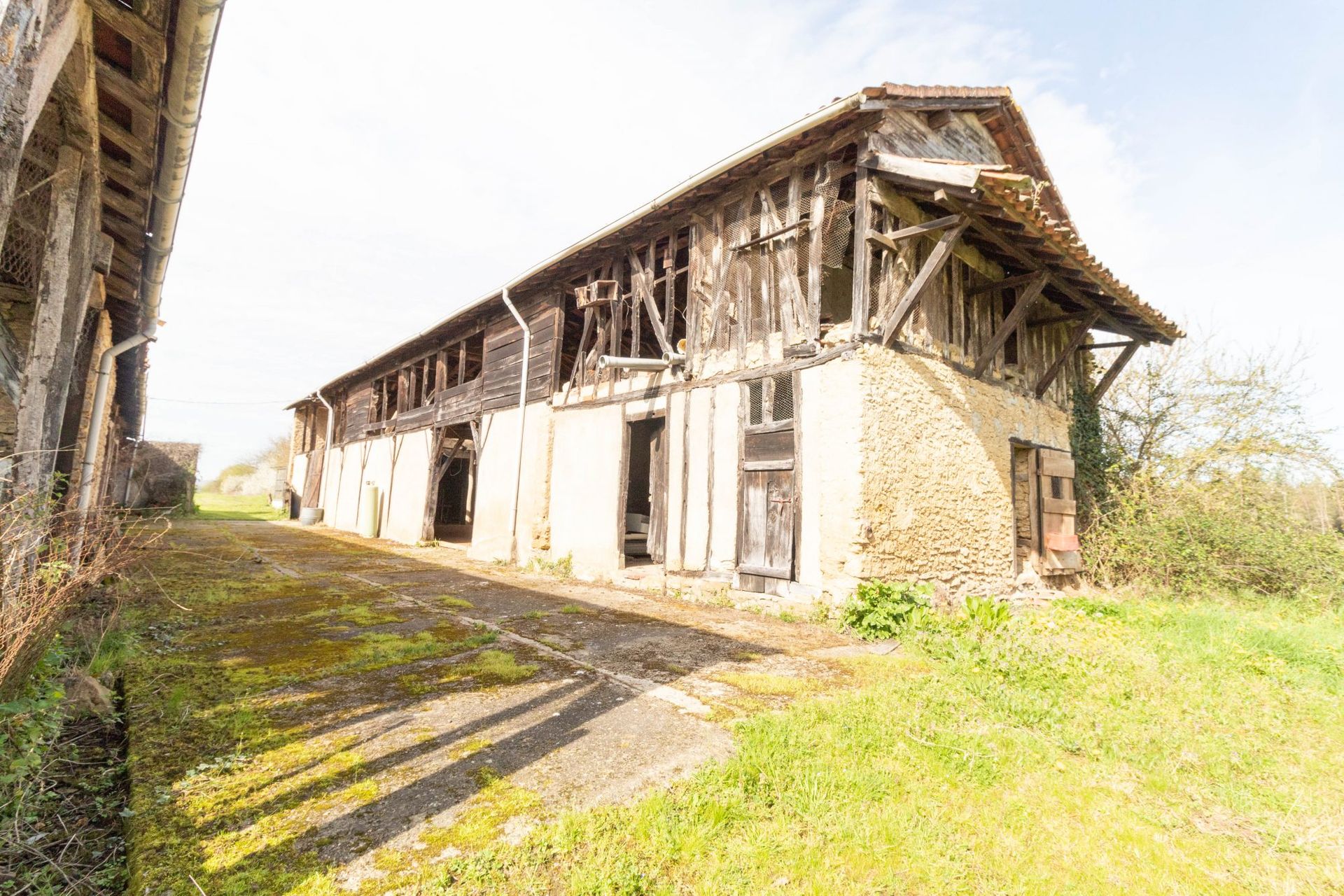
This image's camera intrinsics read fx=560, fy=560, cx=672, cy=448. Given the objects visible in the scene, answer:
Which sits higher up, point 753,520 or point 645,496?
point 645,496

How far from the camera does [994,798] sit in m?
2.44

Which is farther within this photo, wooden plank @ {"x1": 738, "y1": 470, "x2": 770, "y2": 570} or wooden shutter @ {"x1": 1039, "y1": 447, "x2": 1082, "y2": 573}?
wooden shutter @ {"x1": 1039, "y1": 447, "x2": 1082, "y2": 573}

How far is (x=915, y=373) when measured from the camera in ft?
21.3

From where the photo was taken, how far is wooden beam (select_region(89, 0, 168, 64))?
324cm

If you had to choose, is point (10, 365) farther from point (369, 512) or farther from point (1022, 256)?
point (369, 512)

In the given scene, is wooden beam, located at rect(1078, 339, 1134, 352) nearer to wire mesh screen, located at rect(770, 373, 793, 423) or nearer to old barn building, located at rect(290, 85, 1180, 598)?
old barn building, located at rect(290, 85, 1180, 598)

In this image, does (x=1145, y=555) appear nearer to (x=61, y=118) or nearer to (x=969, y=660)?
(x=969, y=660)

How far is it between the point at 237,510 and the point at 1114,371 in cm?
3389

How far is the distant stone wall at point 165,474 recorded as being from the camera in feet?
68.1

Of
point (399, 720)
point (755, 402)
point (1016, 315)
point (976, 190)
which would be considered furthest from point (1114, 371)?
point (399, 720)

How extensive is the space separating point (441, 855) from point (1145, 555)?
1008 centimetres

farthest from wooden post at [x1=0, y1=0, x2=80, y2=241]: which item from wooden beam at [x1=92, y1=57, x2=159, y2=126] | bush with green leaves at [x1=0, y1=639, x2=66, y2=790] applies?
bush with green leaves at [x1=0, y1=639, x2=66, y2=790]

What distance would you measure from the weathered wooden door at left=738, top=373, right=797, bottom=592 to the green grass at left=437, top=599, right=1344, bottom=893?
2.16 meters

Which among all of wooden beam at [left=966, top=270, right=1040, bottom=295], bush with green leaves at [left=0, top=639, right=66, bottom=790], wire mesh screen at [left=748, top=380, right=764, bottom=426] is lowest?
bush with green leaves at [left=0, top=639, right=66, bottom=790]
